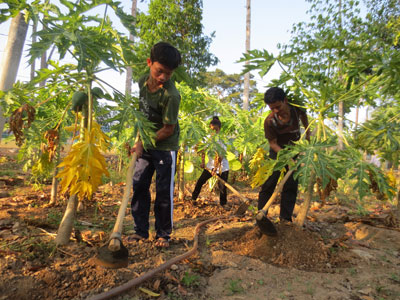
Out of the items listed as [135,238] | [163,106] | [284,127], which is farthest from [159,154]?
[284,127]

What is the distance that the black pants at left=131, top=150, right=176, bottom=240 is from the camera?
286 cm

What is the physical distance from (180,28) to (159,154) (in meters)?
10.6

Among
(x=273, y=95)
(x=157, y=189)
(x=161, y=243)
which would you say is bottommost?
(x=161, y=243)

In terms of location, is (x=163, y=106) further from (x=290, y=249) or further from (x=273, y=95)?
(x=290, y=249)

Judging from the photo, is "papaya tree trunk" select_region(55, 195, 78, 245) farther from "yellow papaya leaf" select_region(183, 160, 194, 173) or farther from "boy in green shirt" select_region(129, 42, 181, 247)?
"yellow papaya leaf" select_region(183, 160, 194, 173)

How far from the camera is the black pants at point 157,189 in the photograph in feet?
9.37

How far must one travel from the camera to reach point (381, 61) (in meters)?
2.59

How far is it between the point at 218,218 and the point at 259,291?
1872mm

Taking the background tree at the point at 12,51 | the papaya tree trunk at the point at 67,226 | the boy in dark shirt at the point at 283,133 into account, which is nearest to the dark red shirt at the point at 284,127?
the boy in dark shirt at the point at 283,133

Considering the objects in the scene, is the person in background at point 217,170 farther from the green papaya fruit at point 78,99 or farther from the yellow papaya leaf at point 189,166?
the green papaya fruit at point 78,99

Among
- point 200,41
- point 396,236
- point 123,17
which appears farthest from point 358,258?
point 200,41

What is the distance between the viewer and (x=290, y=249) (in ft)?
9.61

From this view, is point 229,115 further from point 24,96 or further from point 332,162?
point 24,96

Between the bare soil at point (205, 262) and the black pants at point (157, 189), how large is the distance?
9.4 inches
